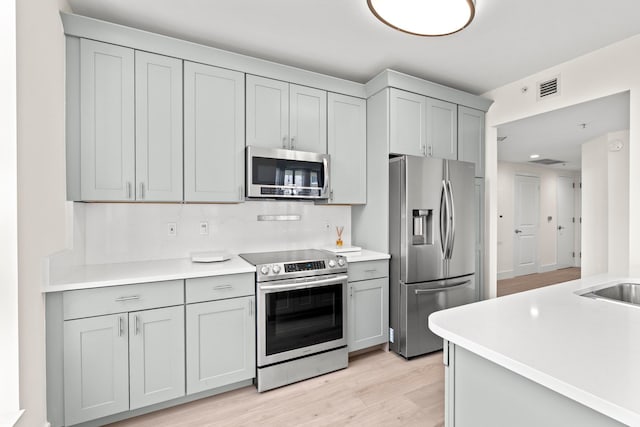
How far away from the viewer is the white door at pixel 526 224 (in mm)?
6332

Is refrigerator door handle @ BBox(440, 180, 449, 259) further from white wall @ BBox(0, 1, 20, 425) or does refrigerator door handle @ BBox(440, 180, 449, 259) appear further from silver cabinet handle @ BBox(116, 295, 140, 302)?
white wall @ BBox(0, 1, 20, 425)

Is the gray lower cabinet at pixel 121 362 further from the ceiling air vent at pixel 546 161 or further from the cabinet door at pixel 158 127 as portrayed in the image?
the ceiling air vent at pixel 546 161

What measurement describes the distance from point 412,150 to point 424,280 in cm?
122

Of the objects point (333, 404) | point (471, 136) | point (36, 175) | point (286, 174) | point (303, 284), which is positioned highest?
point (471, 136)

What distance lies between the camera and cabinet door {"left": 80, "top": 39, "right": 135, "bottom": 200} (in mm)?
2057

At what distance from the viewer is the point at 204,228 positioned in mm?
2729

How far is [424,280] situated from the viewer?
2.86 m

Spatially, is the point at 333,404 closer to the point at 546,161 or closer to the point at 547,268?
the point at 546,161

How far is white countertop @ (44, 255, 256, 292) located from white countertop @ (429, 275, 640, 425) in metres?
1.50

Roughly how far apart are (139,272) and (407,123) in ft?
8.26

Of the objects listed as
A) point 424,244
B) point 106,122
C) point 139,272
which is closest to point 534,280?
point 424,244

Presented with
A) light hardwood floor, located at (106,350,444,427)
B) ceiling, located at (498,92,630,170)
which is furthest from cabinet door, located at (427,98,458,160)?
light hardwood floor, located at (106,350,444,427)

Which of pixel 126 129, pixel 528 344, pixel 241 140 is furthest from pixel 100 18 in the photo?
pixel 528 344

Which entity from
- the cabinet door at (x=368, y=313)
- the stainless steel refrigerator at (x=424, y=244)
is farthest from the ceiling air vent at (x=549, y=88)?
the cabinet door at (x=368, y=313)
